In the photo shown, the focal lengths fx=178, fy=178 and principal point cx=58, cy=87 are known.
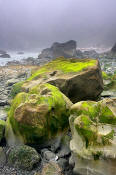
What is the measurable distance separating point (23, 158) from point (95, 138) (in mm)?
3059

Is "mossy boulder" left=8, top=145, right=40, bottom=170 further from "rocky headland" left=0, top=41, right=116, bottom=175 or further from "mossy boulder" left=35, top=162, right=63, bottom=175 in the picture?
"mossy boulder" left=35, top=162, right=63, bottom=175

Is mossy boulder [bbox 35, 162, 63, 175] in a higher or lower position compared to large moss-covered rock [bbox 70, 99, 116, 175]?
lower

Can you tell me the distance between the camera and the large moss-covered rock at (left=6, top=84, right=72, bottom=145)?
779cm

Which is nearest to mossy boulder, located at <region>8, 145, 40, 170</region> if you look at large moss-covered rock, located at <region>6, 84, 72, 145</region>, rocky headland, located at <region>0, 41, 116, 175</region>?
rocky headland, located at <region>0, 41, 116, 175</region>

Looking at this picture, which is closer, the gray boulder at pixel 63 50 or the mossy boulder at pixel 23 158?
the mossy boulder at pixel 23 158

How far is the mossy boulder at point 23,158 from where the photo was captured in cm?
697

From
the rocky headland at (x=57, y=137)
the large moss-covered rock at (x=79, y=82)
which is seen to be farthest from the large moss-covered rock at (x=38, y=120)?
the large moss-covered rock at (x=79, y=82)

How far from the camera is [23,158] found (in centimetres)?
710

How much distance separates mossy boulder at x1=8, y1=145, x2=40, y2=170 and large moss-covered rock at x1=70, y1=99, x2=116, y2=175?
5.66 feet

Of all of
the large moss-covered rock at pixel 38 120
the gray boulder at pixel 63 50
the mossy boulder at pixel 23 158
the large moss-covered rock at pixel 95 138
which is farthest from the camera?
the gray boulder at pixel 63 50

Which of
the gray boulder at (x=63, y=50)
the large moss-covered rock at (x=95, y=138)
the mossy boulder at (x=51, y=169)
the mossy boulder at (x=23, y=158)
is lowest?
the mossy boulder at (x=51, y=169)

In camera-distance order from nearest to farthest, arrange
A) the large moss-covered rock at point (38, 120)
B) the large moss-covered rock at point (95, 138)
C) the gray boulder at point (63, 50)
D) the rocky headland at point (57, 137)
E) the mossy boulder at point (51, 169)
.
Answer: the large moss-covered rock at point (95, 138), the rocky headland at point (57, 137), the mossy boulder at point (51, 169), the large moss-covered rock at point (38, 120), the gray boulder at point (63, 50)

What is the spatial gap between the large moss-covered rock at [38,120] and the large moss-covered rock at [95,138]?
1.33 meters

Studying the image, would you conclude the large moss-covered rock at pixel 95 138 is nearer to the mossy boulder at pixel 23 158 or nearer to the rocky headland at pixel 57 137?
the rocky headland at pixel 57 137
